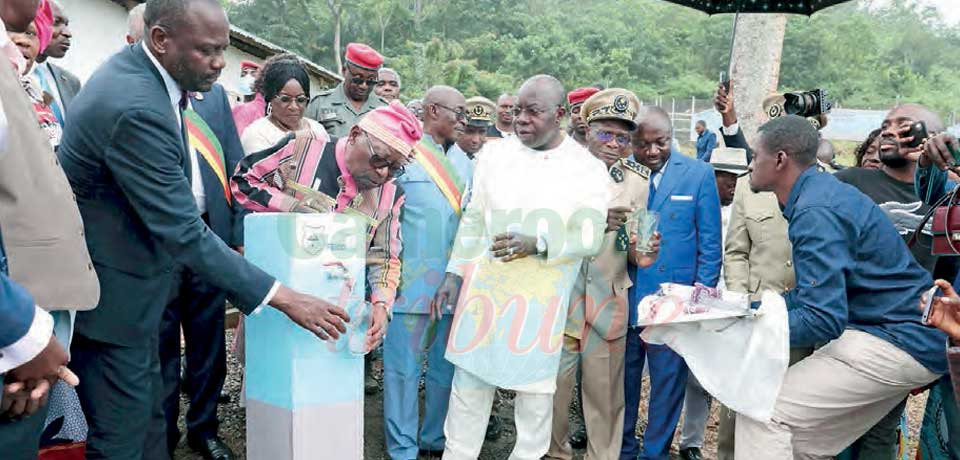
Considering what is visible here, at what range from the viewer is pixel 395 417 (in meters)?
3.71

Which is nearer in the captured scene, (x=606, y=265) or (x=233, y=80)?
(x=606, y=265)

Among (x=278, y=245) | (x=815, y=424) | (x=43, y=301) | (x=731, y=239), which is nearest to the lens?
(x=43, y=301)

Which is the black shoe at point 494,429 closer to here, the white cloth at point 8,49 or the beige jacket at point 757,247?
the beige jacket at point 757,247

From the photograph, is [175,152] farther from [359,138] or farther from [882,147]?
[882,147]

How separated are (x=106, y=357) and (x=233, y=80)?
13102 mm

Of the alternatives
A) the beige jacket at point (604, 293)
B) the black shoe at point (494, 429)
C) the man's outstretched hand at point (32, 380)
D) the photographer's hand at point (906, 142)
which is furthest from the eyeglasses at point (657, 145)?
the man's outstretched hand at point (32, 380)

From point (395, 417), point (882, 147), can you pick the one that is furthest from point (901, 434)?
point (395, 417)

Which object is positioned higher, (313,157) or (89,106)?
(89,106)

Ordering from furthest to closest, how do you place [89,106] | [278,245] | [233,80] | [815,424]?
[233,80]
[815,424]
[278,245]
[89,106]

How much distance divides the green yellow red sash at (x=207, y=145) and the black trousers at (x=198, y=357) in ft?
1.62

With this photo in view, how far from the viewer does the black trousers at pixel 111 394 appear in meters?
2.38

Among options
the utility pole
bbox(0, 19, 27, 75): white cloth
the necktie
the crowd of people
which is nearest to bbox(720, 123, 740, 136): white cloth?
the crowd of people

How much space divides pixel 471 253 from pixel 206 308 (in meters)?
1.34

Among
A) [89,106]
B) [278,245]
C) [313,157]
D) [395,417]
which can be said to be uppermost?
[89,106]
